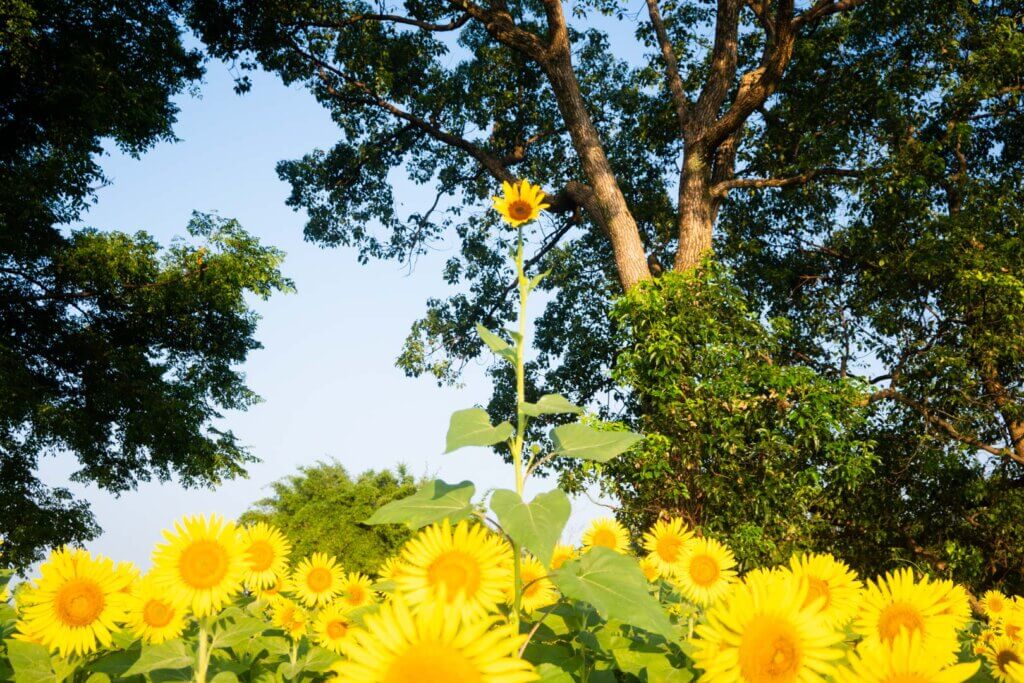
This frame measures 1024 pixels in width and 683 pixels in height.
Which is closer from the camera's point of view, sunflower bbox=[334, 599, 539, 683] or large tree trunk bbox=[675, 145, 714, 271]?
sunflower bbox=[334, 599, 539, 683]

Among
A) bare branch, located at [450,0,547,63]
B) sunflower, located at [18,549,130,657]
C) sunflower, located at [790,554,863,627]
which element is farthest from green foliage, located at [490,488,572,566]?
bare branch, located at [450,0,547,63]

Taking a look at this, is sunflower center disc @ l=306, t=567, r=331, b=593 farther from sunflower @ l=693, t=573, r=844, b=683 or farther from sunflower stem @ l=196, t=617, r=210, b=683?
sunflower @ l=693, t=573, r=844, b=683

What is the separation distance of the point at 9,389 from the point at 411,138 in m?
8.03

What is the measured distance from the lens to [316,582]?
8.24 feet

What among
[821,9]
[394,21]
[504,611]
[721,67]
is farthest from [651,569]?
[394,21]

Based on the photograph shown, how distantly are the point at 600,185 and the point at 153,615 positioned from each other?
913cm

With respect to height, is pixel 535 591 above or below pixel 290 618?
below

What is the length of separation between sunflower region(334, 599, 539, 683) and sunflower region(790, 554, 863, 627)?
86 centimetres

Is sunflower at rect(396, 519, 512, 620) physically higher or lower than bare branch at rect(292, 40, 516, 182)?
lower

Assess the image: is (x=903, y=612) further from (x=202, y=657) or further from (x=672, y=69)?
(x=672, y=69)

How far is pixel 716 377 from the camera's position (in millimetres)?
7574

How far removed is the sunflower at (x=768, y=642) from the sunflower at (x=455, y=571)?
35cm

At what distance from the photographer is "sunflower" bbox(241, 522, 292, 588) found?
2111 millimetres

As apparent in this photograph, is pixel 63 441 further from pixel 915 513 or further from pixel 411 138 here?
pixel 915 513
